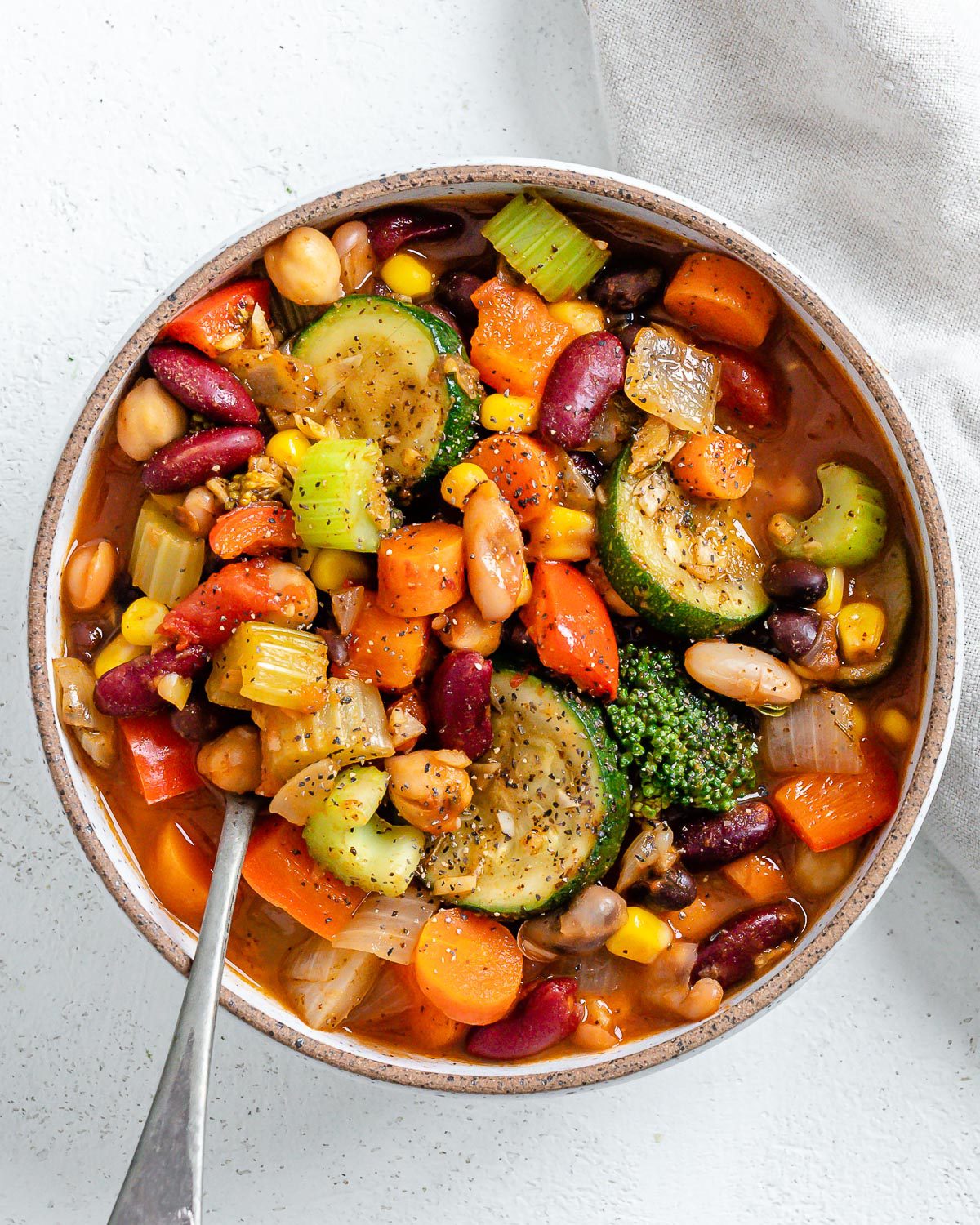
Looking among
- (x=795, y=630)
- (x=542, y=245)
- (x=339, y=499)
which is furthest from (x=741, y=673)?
(x=542, y=245)

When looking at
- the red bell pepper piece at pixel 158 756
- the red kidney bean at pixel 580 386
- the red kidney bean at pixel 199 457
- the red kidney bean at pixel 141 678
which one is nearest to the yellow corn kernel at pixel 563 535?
the red kidney bean at pixel 580 386

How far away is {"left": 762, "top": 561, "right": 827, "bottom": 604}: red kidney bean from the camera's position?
2574mm

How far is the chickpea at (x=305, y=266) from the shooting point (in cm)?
250

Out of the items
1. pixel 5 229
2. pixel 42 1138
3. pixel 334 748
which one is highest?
pixel 5 229

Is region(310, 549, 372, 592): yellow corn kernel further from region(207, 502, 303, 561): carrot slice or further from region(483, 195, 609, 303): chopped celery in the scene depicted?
region(483, 195, 609, 303): chopped celery

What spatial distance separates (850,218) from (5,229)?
2.25 m

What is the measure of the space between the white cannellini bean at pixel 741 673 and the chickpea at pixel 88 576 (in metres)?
1.31

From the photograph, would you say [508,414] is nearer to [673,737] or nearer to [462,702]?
[462,702]

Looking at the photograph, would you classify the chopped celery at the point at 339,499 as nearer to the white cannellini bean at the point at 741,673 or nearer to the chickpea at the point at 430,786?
the chickpea at the point at 430,786

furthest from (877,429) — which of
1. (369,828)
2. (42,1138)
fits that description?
(42,1138)

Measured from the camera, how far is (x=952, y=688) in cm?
251

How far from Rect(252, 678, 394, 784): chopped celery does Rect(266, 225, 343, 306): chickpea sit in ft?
2.81

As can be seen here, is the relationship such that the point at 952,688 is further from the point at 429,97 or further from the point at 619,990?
the point at 429,97

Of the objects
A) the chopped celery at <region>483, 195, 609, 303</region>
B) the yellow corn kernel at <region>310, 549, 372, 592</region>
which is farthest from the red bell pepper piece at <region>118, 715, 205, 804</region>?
the chopped celery at <region>483, 195, 609, 303</region>
